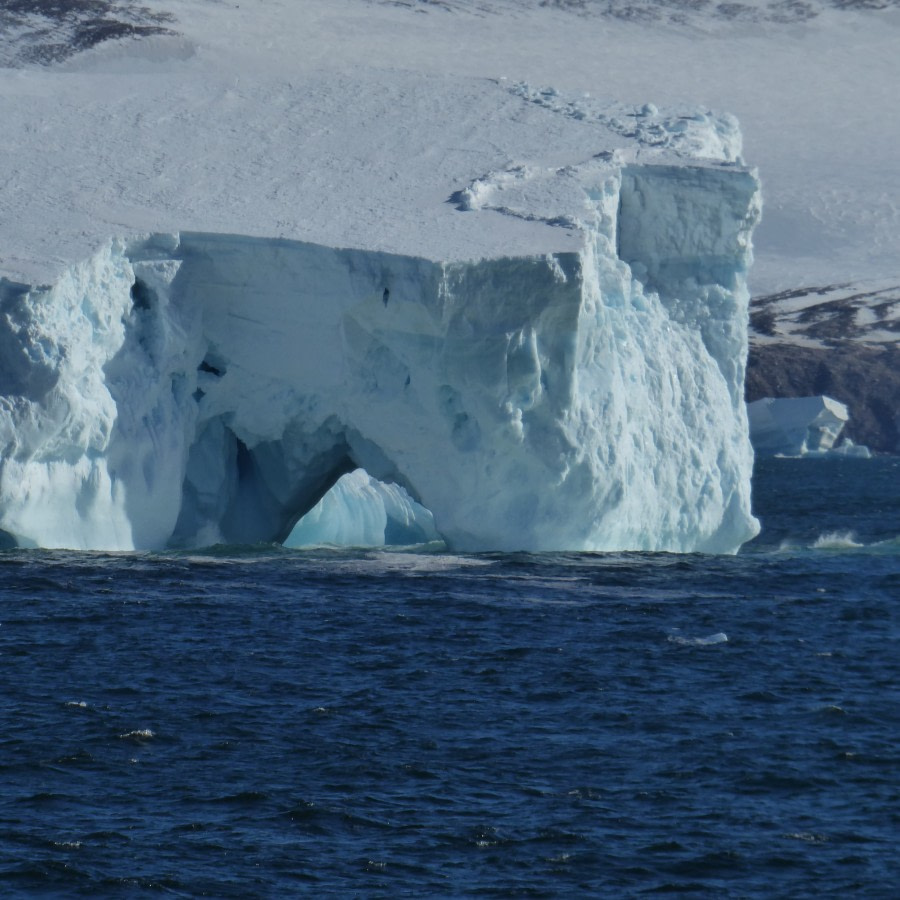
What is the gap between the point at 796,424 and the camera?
65250 mm

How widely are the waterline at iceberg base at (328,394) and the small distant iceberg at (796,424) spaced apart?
39.2 metres

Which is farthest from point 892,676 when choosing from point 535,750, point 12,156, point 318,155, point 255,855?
point 12,156

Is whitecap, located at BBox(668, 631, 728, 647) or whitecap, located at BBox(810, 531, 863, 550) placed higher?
whitecap, located at BBox(668, 631, 728, 647)

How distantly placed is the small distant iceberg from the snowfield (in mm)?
34911

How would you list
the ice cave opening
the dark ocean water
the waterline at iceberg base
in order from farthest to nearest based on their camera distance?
the ice cave opening, the waterline at iceberg base, the dark ocean water

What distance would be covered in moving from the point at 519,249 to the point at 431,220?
1.77 metres

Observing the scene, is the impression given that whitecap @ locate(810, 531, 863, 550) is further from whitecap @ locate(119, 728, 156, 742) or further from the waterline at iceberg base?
whitecap @ locate(119, 728, 156, 742)

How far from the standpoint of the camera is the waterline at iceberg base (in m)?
22.2

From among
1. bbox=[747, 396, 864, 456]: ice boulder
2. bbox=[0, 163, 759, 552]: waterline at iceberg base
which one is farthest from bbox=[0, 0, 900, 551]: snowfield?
bbox=[747, 396, 864, 456]: ice boulder

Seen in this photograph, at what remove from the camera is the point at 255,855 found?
12039 millimetres

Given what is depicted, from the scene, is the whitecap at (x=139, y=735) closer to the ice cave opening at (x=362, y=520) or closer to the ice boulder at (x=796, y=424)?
the ice cave opening at (x=362, y=520)

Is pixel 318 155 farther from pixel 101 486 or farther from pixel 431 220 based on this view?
pixel 101 486

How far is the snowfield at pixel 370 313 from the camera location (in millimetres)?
22781

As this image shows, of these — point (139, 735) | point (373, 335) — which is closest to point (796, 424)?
point (373, 335)
